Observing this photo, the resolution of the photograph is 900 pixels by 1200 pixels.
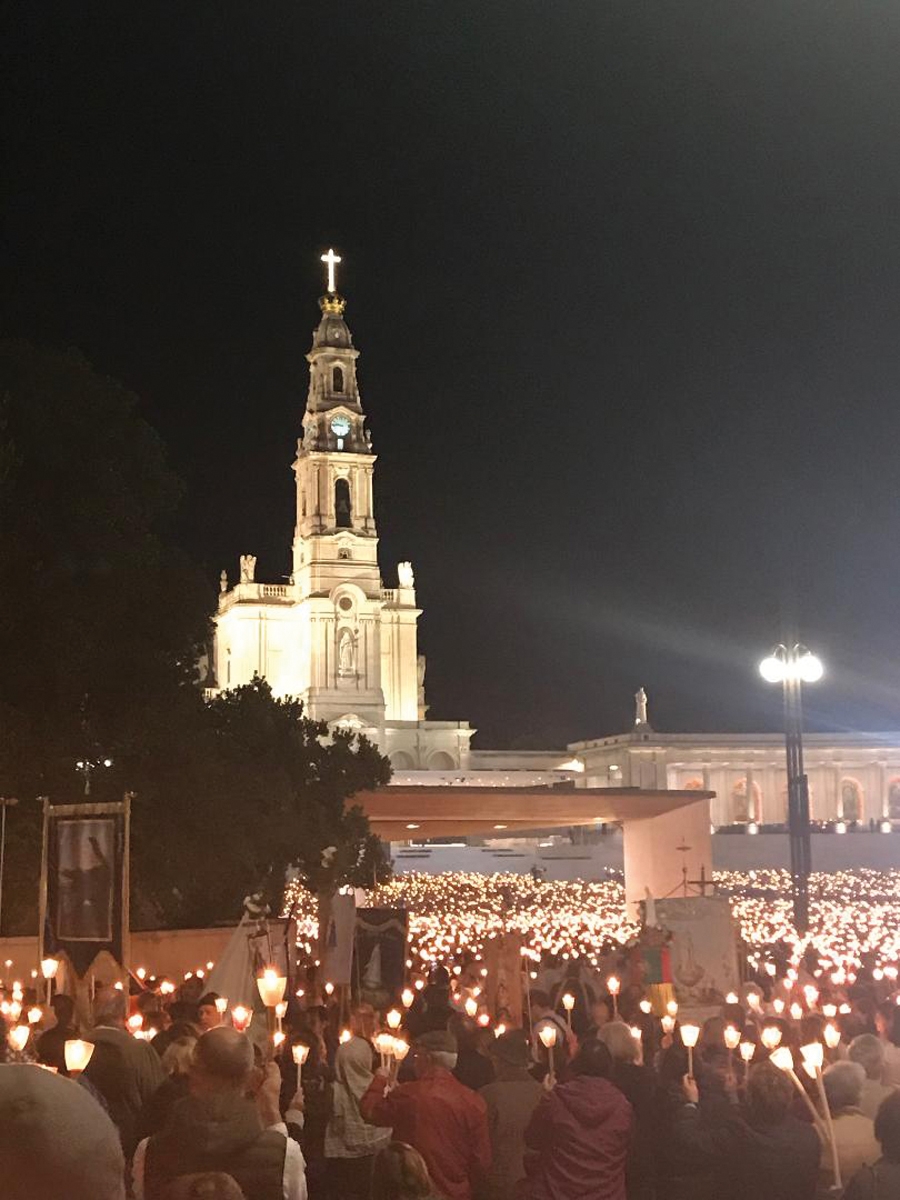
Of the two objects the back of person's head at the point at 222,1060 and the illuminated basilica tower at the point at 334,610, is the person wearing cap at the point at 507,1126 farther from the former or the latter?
the illuminated basilica tower at the point at 334,610

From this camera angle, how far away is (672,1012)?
12.3 m

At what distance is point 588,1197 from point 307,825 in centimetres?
1781

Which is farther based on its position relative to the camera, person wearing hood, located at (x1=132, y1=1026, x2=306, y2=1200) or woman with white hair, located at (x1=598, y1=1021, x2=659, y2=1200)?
woman with white hair, located at (x1=598, y1=1021, x2=659, y2=1200)

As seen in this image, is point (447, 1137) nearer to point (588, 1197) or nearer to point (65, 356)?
point (588, 1197)

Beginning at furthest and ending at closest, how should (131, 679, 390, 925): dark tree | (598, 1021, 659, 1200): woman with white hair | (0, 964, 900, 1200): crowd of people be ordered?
(131, 679, 390, 925): dark tree → (598, 1021, 659, 1200): woman with white hair → (0, 964, 900, 1200): crowd of people

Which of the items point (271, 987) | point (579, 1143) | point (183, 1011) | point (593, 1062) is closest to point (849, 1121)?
point (593, 1062)

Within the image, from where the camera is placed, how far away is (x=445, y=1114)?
624 cm

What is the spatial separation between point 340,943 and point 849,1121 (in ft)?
23.0

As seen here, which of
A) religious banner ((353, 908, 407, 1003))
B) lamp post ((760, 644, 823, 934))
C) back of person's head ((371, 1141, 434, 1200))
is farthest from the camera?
lamp post ((760, 644, 823, 934))

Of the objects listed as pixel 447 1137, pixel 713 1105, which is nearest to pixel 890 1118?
pixel 447 1137

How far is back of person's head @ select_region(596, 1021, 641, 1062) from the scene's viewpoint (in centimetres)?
791

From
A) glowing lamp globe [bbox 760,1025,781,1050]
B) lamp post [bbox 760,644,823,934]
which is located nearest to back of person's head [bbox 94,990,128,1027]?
glowing lamp globe [bbox 760,1025,781,1050]

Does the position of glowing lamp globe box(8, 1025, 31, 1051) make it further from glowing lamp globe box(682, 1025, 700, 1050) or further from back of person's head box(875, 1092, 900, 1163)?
back of person's head box(875, 1092, 900, 1163)

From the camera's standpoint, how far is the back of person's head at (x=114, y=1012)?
906 cm
